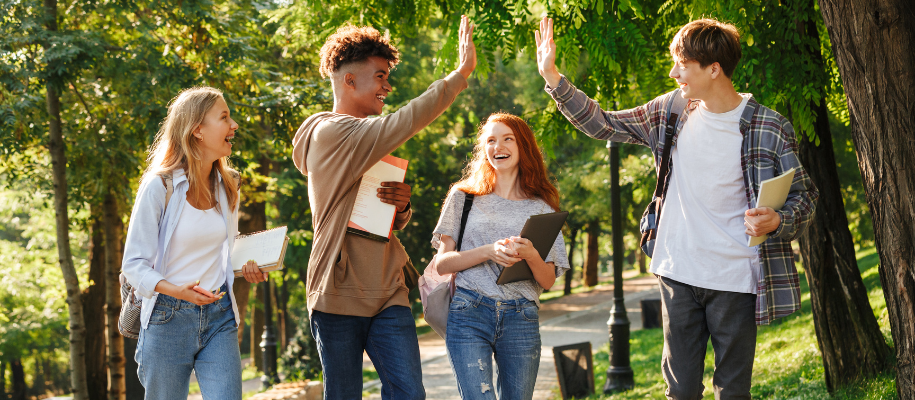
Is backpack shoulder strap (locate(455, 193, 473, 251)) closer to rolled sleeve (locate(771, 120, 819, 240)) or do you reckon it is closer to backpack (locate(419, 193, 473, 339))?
backpack (locate(419, 193, 473, 339))

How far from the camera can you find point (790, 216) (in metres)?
2.89

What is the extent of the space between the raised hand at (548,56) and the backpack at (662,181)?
0.54 metres

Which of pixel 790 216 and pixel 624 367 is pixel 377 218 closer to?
pixel 790 216

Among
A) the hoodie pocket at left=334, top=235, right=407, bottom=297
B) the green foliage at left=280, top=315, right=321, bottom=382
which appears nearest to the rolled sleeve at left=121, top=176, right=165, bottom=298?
the hoodie pocket at left=334, top=235, right=407, bottom=297

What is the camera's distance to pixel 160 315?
10.3ft

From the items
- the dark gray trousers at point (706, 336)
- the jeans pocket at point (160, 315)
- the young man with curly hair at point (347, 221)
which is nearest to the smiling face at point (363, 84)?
the young man with curly hair at point (347, 221)

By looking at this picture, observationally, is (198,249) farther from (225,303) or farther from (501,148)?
(501,148)

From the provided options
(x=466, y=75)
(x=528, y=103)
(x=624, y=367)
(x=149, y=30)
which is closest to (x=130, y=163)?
(x=149, y=30)

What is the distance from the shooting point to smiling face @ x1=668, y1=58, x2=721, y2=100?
3.06m

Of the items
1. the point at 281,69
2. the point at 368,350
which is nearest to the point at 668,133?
the point at 368,350

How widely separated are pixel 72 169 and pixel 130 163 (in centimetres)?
100

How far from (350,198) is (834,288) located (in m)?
4.62

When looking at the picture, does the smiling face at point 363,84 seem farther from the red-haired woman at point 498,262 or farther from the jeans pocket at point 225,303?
the jeans pocket at point 225,303

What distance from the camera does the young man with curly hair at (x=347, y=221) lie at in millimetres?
3131
